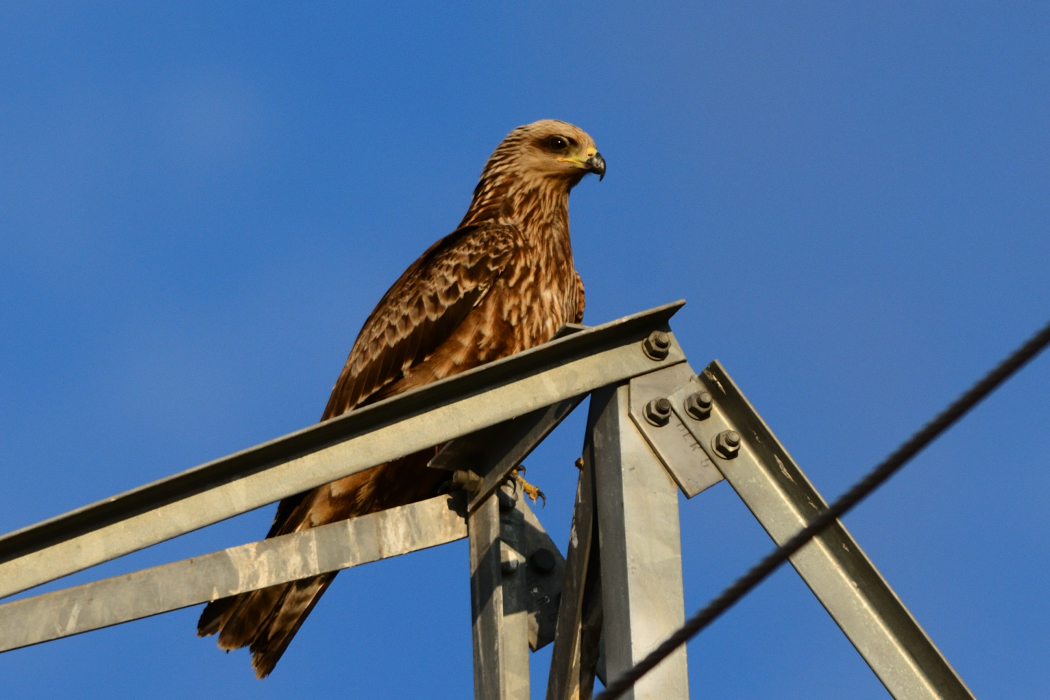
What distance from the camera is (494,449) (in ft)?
14.2

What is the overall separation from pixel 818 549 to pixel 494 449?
118 cm

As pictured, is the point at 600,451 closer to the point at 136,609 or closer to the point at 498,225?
the point at 136,609

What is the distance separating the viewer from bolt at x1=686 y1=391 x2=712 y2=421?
3.60 m

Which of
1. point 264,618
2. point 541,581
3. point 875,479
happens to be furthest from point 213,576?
point 875,479

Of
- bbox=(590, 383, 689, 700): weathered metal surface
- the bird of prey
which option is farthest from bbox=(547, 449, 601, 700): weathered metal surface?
the bird of prey

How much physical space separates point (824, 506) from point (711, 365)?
1.52ft

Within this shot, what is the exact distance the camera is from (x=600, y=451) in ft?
11.8

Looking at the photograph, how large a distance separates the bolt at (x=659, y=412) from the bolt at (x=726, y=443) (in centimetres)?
14

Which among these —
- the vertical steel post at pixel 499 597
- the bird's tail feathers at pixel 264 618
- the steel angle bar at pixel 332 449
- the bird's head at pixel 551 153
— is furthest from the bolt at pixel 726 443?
the bird's head at pixel 551 153

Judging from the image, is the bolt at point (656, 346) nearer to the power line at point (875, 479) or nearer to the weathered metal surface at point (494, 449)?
the weathered metal surface at point (494, 449)

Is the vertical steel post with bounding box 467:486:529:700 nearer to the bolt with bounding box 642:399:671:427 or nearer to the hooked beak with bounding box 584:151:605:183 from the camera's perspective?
the bolt with bounding box 642:399:671:427

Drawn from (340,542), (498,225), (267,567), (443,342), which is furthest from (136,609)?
(498,225)

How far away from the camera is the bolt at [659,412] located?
3.56m

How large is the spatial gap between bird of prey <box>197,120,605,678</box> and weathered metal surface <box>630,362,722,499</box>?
2547 mm
